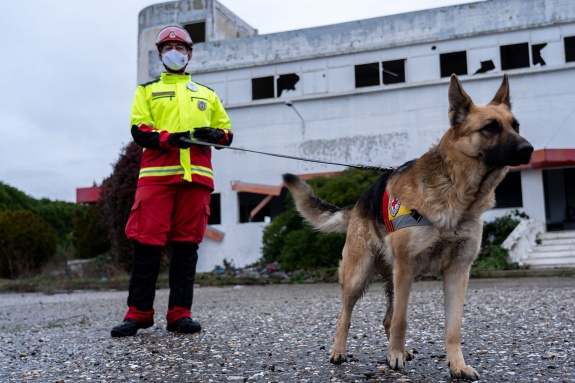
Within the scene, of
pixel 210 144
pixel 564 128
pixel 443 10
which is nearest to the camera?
pixel 210 144

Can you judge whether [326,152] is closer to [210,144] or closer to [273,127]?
[273,127]

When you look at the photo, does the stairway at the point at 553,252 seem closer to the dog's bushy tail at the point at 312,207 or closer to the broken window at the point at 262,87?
the broken window at the point at 262,87

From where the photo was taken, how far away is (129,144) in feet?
65.0

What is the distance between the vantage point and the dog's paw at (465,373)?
3430 millimetres

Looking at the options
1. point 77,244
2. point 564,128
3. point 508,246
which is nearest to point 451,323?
point 508,246

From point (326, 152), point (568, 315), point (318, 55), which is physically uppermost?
point (318, 55)

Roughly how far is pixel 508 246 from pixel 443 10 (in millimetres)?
9234

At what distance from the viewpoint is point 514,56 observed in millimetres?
20094

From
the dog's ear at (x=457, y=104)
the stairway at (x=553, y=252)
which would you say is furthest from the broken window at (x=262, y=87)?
the dog's ear at (x=457, y=104)

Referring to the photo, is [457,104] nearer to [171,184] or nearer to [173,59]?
[171,184]

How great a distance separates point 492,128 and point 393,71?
60.7 ft

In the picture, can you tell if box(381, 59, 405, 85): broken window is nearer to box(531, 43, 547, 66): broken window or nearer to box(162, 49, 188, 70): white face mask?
box(531, 43, 547, 66): broken window

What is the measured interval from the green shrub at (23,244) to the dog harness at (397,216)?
18.5 meters

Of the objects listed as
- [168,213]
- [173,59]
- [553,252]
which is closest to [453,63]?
[553,252]
